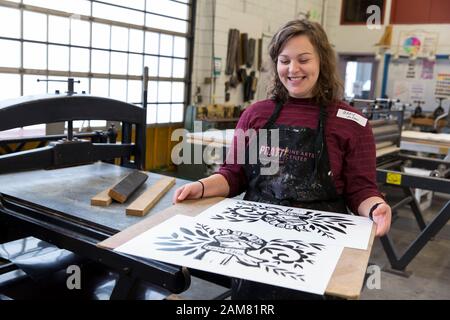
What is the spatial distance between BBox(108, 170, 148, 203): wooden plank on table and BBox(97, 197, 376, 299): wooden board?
0.25 m

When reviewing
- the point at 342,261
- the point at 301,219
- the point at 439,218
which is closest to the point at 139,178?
the point at 301,219

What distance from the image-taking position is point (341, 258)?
40.2 inches

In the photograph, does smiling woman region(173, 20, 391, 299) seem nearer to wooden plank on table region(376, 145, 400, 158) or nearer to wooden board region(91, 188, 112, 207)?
wooden board region(91, 188, 112, 207)

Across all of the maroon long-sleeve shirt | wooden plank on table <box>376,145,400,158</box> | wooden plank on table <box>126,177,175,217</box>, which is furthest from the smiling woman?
wooden plank on table <box>376,145,400,158</box>

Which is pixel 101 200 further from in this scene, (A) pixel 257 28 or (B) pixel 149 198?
(A) pixel 257 28

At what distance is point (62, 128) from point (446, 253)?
3.01 meters

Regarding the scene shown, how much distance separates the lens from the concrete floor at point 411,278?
2832 millimetres

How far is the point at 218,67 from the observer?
6.01 metres

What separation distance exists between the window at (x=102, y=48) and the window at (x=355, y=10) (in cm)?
359

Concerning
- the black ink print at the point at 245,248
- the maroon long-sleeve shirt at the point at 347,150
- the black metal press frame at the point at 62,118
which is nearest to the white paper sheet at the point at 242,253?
the black ink print at the point at 245,248

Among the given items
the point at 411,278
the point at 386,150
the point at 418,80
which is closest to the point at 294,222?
the point at 411,278

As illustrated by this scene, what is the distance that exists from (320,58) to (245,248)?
2.21 ft

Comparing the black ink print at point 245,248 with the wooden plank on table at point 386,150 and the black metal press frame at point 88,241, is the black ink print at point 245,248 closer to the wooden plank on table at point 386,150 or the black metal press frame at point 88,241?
the black metal press frame at point 88,241

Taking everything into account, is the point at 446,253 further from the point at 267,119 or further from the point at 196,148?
the point at 267,119
